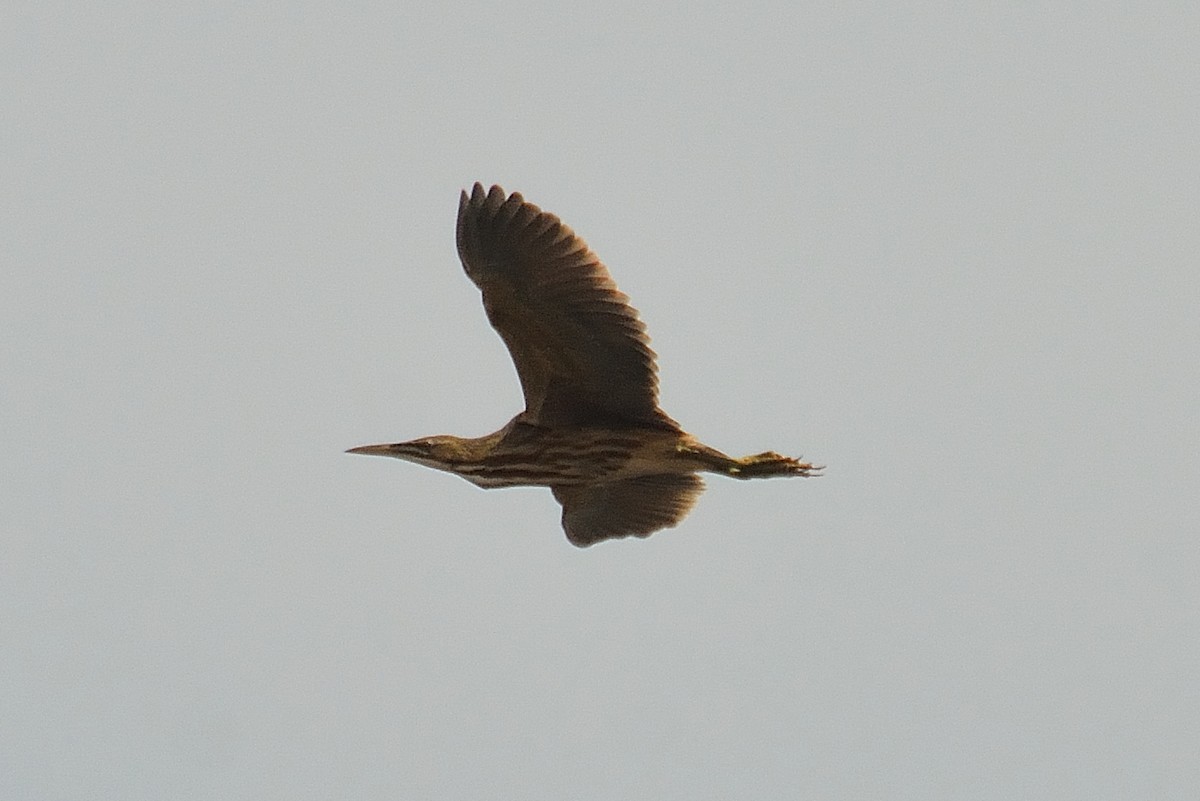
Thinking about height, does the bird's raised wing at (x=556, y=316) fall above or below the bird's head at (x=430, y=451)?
above

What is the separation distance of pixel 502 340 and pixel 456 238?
1.91 feet

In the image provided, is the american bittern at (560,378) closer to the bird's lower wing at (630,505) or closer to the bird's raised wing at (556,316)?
the bird's raised wing at (556,316)

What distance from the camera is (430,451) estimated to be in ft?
31.9

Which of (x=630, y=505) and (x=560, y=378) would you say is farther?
(x=630, y=505)

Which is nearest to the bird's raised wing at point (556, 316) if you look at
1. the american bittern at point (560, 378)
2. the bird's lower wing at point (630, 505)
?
the american bittern at point (560, 378)

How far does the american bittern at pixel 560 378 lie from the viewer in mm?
9125

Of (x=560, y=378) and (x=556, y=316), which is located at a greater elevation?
(x=556, y=316)

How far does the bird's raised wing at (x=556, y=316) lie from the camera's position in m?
9.11

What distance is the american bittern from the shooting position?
A: 29.9 ft

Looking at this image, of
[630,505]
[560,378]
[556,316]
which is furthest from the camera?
[630,505]

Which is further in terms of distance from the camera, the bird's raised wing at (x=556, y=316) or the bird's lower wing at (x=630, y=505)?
the bird's lower wing at (x=630, y=505)

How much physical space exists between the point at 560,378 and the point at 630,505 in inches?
53.0

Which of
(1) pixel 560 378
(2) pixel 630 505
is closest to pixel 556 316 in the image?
(1) pixel 560 378

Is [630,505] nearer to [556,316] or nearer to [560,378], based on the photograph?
[560,378]
